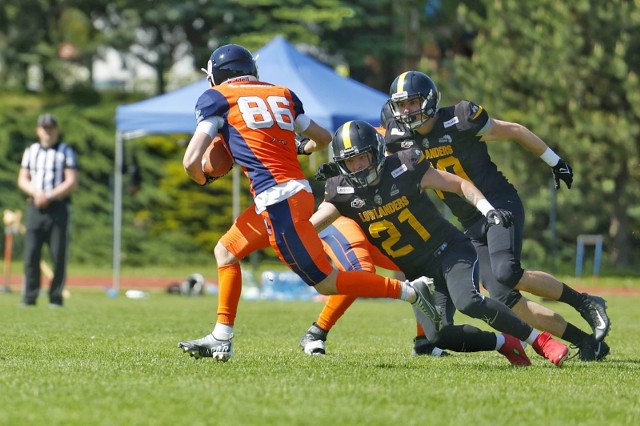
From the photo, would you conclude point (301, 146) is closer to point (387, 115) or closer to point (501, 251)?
point (387, 115)

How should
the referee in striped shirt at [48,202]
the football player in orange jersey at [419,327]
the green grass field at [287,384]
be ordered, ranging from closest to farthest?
1. the green grass field at [287,384]
2. the football player in orange jersey at [419,327]
3. the referee in striped shirt at [48,202]

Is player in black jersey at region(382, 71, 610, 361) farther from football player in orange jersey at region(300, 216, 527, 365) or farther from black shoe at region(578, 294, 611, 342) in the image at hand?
football player in orange jersey at region(300, 216, 527, 365)

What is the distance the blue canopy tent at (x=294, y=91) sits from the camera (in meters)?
15.6

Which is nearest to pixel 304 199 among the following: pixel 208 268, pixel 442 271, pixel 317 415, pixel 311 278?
pixel 311 278

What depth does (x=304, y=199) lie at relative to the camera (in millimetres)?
6516

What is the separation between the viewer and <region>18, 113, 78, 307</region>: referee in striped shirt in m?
12.8

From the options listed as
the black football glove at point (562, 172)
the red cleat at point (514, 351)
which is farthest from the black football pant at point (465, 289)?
the black football glove at point (562, 172)

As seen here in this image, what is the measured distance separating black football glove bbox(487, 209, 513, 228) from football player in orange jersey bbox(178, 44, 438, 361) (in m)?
0.46

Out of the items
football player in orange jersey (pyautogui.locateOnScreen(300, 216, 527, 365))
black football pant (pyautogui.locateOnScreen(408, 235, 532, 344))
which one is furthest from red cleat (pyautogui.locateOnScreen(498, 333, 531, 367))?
football player in orange jersey (pyautogui.locateOnScreen(300, 216, 527, 365))

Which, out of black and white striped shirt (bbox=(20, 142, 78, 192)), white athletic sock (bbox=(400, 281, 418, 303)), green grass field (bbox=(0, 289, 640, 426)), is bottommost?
green grass field (bbox=(0, 289, 640, 426))

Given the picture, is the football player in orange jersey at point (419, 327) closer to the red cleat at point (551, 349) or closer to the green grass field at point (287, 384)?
the green grass field at point (287, 384)

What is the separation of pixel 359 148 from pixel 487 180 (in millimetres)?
1338

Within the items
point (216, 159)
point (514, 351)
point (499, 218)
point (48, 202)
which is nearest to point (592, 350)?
point (514, 351)

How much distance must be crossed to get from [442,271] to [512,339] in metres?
0.55
